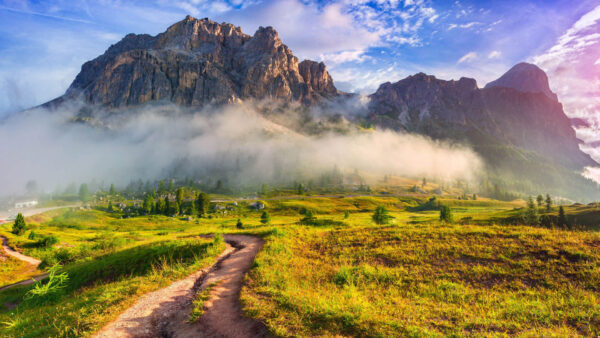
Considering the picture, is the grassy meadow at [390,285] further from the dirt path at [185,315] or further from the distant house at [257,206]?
the distant house at [257,206]

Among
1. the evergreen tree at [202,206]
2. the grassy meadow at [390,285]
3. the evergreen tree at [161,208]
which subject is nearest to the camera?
the grassy meadow at [390,285]

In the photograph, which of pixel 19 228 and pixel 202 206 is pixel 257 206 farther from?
pixel 19 228

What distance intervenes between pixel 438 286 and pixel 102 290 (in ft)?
67.1

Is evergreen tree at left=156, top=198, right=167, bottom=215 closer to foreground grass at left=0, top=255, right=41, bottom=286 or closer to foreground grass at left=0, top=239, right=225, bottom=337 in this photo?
foreground grass at left=0, top=255, right=41, bottom=286

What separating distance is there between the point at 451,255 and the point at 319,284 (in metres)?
10.5

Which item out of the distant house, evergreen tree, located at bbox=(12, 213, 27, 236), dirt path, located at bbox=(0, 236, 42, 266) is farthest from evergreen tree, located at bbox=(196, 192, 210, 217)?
dirt path, located at bbox=(0, 236, 42, 266)

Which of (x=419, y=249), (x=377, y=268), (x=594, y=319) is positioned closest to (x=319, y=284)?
(x=377, y=268)

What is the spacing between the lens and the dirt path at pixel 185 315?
1054 centimetres

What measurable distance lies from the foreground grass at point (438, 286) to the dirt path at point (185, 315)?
0.79m

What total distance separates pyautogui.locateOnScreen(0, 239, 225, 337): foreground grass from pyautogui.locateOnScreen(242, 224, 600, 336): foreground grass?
6131 mm

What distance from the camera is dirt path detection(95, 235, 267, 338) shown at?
415 inches

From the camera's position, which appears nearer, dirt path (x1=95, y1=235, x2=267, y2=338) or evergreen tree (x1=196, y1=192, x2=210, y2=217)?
dirt path (x1=95, y1=235, x2=267, y2=338)

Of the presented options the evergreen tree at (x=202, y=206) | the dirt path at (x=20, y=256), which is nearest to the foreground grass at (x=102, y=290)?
the dirt path at (x=20, y=256)

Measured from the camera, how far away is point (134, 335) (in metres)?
10.7
